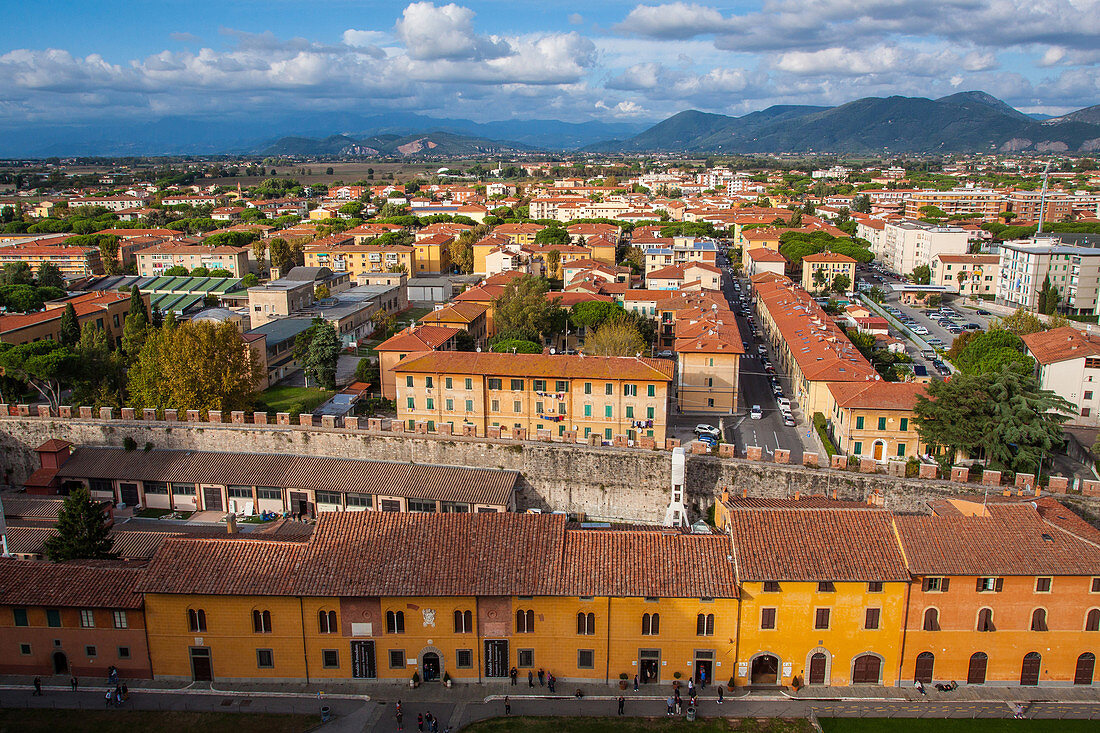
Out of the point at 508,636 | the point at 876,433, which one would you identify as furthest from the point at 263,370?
the point at 876,433

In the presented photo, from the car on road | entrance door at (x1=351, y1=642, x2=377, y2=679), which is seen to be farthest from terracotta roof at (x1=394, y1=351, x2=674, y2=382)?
entrance door at (x1=351, y1=642, x2=377, y2=679)

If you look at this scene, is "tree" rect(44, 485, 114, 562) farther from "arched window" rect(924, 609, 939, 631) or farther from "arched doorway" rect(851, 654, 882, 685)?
"arched window" rect(924, 609, 939, 631)

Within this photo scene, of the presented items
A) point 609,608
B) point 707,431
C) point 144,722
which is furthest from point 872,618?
point 144,722

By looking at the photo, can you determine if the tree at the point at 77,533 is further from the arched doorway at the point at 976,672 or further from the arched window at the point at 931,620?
the arched doorway at the point at 976,672

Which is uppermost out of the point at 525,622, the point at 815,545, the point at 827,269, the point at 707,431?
the point at 827,269

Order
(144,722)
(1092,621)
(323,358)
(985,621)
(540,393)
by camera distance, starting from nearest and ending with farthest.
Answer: (144,722) → (1092,621) → (985,621) → (540,393) → (323,358)

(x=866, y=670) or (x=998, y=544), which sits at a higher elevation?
(x=998, y=544)

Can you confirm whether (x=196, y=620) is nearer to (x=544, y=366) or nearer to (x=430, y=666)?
(x=430, y=666)
